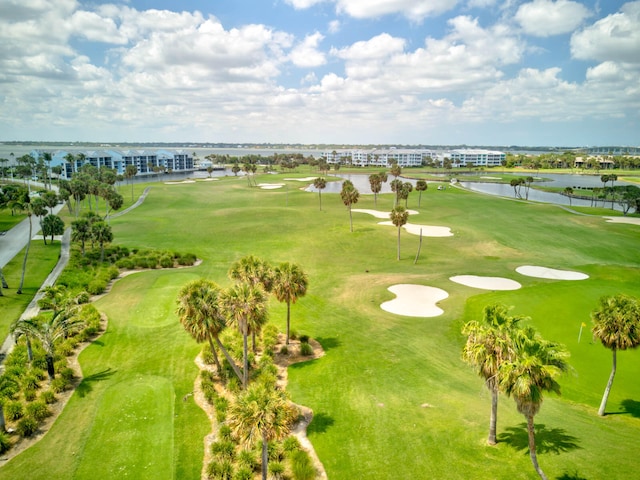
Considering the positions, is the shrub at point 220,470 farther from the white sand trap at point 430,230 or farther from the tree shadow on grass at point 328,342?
the white sand trap at point 430,230

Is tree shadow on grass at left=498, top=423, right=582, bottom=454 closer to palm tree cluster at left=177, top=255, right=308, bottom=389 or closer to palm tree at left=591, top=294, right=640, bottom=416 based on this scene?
palm tree at left=591, top=294, right=640, bottom=416

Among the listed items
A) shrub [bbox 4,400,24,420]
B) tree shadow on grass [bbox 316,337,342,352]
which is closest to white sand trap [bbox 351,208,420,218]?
tree shadow on grass [bbox 316,337,342,352]

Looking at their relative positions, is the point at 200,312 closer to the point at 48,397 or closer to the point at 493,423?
the point at 48,397

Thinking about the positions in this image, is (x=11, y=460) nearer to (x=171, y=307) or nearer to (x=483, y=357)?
(x=171, y=307)

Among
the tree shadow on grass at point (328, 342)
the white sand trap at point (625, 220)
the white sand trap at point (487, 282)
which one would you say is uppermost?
the white sand trap at point (625, 220)

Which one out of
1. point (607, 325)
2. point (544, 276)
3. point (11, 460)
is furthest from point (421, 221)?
point (11, 460)

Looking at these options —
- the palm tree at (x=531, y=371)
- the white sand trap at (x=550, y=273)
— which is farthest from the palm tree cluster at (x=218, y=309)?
the white sand trap at (x=550, y=273)

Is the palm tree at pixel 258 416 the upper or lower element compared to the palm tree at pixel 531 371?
lower

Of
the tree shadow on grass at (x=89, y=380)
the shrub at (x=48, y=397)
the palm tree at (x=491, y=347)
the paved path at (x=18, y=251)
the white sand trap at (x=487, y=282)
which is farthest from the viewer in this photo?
the white sand trap at (x=487, y=282)
